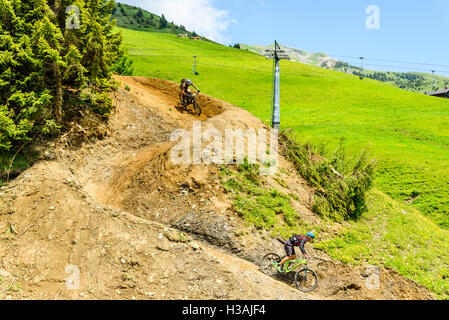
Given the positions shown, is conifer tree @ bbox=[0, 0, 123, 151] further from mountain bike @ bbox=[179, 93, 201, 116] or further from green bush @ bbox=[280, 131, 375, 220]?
green bush @ bbox=[280, 131, 375, 220]

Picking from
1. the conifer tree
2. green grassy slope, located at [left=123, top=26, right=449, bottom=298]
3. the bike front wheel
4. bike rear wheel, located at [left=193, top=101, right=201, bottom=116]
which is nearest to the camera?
the bike front wheel

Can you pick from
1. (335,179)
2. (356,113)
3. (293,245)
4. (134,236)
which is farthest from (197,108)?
(356,113)

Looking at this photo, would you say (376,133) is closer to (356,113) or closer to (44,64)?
(356,113)

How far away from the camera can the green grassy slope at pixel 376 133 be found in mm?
15766

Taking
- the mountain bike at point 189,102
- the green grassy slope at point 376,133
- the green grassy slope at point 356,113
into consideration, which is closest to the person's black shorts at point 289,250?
the green grassy slope at point 376,133

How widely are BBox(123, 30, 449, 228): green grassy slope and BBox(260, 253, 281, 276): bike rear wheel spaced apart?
14.4 meters

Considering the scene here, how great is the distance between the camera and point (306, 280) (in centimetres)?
1221

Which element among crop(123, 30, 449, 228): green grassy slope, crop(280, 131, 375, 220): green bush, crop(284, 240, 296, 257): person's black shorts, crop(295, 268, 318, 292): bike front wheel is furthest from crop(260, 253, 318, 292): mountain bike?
crop(123, 30, 449, 228): green grassy slope

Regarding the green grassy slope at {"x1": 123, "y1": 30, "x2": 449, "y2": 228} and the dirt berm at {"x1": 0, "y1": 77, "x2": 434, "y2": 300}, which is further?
the green grassy slope at {"x1": 123, "y1": 30, "x2": 449, "y2": 228}

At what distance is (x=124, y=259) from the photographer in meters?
10.7

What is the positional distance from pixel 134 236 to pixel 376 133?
4328 centimetres

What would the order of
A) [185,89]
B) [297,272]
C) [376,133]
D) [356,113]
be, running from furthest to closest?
[356,113] → [376,133] → [185,89] → [297,272]

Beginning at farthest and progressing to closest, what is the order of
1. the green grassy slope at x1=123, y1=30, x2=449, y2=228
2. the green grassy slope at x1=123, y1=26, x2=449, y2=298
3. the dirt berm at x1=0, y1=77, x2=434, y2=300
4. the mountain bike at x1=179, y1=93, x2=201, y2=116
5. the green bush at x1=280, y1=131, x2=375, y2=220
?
the green grassy slope at x1=123, y1=30, x2=449, y2=228 → the mountain bike at x1=179, y1=93, x2=201, y2=116 → the green bush at x1=280, y1=131, x2=375, y2=220 → the green grassy slope at x1=123, y1=26, x2=449, y2=298 → the dirt berm at x1=0, y1=77, x2=434, y2=300

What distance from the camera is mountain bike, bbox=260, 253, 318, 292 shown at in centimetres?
1188
